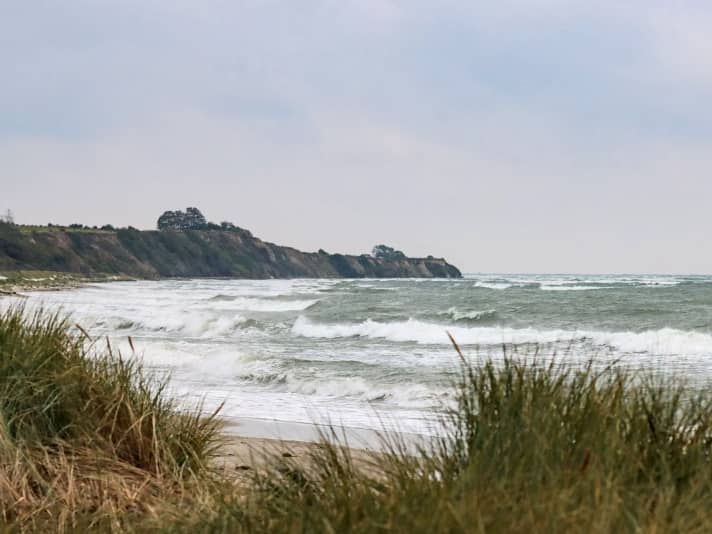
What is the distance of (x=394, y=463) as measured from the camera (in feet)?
9.93

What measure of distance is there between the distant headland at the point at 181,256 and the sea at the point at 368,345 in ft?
203

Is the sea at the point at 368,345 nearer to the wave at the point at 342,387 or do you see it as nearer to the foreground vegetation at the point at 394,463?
the wave at the point at 342,387

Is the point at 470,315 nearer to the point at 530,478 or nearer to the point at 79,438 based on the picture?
the point at 79,438

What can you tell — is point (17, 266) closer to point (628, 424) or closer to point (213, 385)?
point (213, 385)

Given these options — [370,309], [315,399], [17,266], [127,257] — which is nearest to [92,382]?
[315,399]

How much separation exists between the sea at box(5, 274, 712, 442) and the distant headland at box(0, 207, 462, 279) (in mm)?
61816

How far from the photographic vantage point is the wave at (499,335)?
19.6 meters

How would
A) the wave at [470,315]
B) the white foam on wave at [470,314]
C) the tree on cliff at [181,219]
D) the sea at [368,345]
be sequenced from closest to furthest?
the sea at [368,345], the wave at [470,315], the white foam on wave at [470,314], the tree on cliff at [181,219]

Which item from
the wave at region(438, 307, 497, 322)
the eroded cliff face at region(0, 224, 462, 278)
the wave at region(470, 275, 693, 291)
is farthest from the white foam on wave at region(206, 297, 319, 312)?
the eroded cliff face at region(0, 224, 462, 278)

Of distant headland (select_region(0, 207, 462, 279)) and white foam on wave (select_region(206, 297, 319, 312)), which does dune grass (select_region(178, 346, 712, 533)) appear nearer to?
white foam on wave (select_region(206, 297, 319, 312))

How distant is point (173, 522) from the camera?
3244 mm

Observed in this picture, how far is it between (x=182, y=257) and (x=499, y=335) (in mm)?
107641

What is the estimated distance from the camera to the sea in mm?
9789

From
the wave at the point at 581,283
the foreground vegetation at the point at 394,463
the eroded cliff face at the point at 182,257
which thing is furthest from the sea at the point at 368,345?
the eroded cliff face at the point at 182,257
